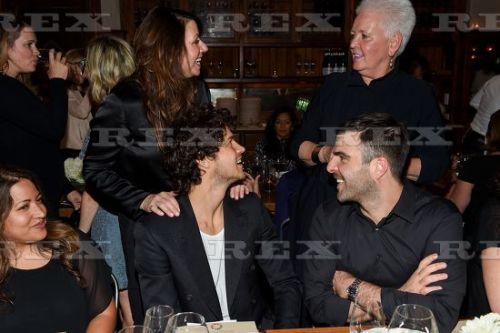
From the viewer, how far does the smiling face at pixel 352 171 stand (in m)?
2.08

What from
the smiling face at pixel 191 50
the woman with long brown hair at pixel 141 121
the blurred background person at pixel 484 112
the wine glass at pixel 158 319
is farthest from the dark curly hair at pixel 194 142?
the blurred background person at pixel 484 112

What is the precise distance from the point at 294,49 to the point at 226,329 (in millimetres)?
4831

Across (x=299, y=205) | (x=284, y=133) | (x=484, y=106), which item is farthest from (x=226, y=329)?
(x=484, y=106)

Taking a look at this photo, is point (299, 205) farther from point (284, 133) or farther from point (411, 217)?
point (284, 133)

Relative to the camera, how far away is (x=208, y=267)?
2061mm

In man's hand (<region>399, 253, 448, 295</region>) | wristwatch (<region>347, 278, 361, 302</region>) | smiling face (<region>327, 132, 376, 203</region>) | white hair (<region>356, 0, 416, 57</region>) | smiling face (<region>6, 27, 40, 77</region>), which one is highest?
white hair (<region>356, 0, 416, 57</region>)

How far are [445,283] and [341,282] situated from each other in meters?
0.36

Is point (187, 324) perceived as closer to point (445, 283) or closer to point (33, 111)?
point (445, 283)

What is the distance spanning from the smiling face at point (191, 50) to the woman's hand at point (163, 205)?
0.56m

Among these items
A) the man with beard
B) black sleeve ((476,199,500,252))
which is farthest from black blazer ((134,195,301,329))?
black sleeve ((476,199,500,252))

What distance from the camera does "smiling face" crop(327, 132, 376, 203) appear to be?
6.83ft

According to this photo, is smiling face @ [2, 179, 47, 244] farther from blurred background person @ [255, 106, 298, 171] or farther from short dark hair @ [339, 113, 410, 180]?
blurred background person @ [255, 106, 298, 171]

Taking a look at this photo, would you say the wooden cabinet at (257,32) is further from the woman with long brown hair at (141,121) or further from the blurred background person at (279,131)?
the woman with long brown hair at (141,121)

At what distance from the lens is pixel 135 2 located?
5.77 metres
